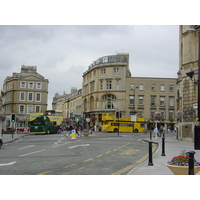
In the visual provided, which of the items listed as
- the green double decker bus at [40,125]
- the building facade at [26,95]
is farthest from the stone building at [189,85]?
the building facade at [26,95]

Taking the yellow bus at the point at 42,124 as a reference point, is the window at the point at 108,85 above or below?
above

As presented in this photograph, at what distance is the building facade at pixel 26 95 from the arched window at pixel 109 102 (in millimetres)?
15814

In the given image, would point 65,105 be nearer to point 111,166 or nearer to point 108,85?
point 108,85

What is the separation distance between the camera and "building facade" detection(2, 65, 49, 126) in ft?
239

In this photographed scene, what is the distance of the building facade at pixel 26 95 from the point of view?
72875mm

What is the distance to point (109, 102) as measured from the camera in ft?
235

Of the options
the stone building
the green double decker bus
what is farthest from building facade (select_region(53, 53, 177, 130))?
the stone building

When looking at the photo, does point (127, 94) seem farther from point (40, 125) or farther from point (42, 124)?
point (40, 125)

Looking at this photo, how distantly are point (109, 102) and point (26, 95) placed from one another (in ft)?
71.6

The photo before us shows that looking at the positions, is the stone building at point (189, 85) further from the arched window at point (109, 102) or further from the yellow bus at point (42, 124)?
the arched window at point (109, 102)

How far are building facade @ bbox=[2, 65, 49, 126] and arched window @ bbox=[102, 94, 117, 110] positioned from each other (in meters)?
15.8

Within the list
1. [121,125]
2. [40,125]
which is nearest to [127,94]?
[121,125]

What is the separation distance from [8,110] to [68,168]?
69629 mm

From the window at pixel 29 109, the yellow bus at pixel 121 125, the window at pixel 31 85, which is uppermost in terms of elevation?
the window at pixel 31 85
